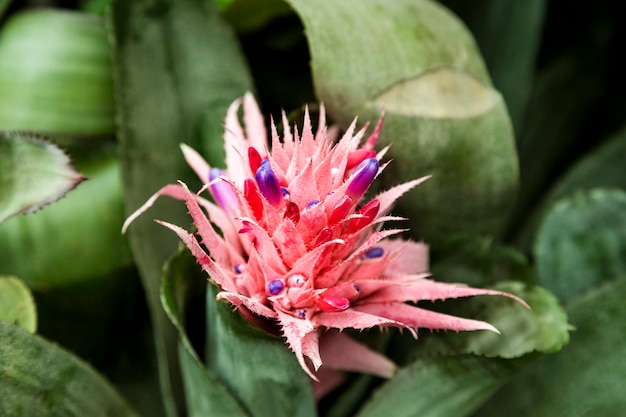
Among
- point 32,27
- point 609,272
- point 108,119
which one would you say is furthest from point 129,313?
point 609,272

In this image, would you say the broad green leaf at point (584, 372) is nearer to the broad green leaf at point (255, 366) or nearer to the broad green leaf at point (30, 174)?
the broad green leaf at point (255, 366)

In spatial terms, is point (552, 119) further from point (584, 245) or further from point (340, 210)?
point (340, 210)

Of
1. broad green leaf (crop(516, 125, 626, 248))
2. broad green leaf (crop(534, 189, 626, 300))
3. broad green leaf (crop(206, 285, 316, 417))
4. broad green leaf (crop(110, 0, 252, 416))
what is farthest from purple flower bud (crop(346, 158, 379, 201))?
broad green leaf (crop(516, 125, 626, 248))

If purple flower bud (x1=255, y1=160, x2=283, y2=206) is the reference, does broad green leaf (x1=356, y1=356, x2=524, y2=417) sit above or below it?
below

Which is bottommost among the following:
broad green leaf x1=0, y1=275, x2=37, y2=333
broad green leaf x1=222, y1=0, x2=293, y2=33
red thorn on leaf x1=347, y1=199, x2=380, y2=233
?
broad green leaf x1=0, y1=275, x2=37, y2=333

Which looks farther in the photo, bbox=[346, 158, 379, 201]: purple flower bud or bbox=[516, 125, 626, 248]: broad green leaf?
bbox=[516, 125, 626, 248]: broad green leaf

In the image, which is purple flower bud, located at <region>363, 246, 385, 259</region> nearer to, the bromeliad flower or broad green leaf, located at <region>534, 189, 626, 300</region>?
the bromeliad flower

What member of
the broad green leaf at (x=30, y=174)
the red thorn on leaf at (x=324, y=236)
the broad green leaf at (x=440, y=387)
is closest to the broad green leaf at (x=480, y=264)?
the broad green leaf at (x=440, y=387)
